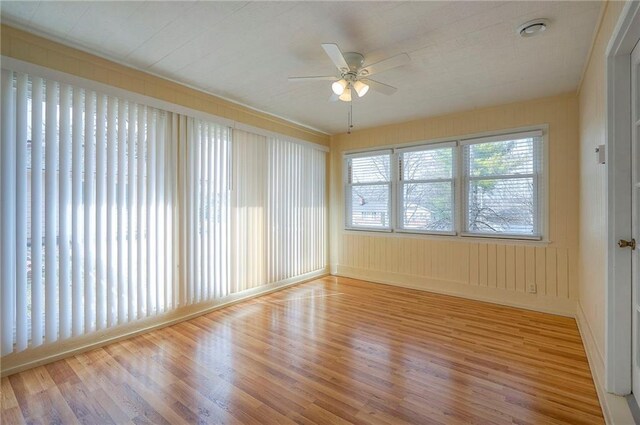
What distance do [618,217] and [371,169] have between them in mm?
3552

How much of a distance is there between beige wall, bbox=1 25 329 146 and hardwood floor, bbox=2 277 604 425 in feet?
7.96

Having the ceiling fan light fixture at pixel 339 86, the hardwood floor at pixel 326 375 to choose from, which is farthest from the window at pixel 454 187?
the ceiling fan light fixture at pixel 339 86

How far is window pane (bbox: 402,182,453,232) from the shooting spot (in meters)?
4.51

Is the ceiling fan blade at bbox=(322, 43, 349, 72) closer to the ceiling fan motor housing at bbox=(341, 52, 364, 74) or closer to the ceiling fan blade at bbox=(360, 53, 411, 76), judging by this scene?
the ceiling fan motor housing at bbox=(341, 52, 364, 74)

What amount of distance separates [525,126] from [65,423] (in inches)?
201

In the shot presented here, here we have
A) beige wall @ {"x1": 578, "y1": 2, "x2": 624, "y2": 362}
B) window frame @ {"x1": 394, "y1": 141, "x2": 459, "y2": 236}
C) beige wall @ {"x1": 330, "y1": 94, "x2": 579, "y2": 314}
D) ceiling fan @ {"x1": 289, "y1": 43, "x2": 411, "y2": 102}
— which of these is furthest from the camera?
window frame @ {"x1": 394, "y1": 141, "x2": 459, "y2": 236}

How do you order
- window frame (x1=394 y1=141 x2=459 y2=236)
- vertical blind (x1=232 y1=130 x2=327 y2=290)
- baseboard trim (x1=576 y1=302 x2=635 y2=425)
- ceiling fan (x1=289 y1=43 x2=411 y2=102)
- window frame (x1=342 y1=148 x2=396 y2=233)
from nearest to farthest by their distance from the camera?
baseboard trim (x1=576 y1=302 x2=635 y2=425) < ceiling fan (x1=289 y1=43 x2=411 y2=102) < vertical blind (x1=232 y1=130 x2=327 y2=290) < window frame (x1=394 y1=141 x2=459 y2=236) < window frame (x1=342 y1=148 x2=396 y2=233)

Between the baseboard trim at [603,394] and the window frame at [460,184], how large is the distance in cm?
135

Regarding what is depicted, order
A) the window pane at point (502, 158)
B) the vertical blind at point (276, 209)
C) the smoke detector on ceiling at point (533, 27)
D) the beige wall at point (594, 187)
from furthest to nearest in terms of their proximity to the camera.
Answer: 1. the vertical blind at point (276, 209)
2. the window pane at point (502, 158)
3. the smoke detector on ceiling at point (533, 27)
4. the beige wall at point (594, 187)

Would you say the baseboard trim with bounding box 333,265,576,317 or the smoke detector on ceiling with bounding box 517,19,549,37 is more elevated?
the smoke detector on ceiling with bounding box 517,19,549,37

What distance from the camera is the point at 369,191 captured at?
209 inches

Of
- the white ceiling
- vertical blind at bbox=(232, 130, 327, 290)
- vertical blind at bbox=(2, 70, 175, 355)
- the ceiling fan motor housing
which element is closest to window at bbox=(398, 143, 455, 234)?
the white ceiling

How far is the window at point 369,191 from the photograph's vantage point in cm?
510

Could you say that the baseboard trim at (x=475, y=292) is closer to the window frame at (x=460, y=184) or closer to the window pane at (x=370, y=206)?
the window frame at (x=460, y=184)
